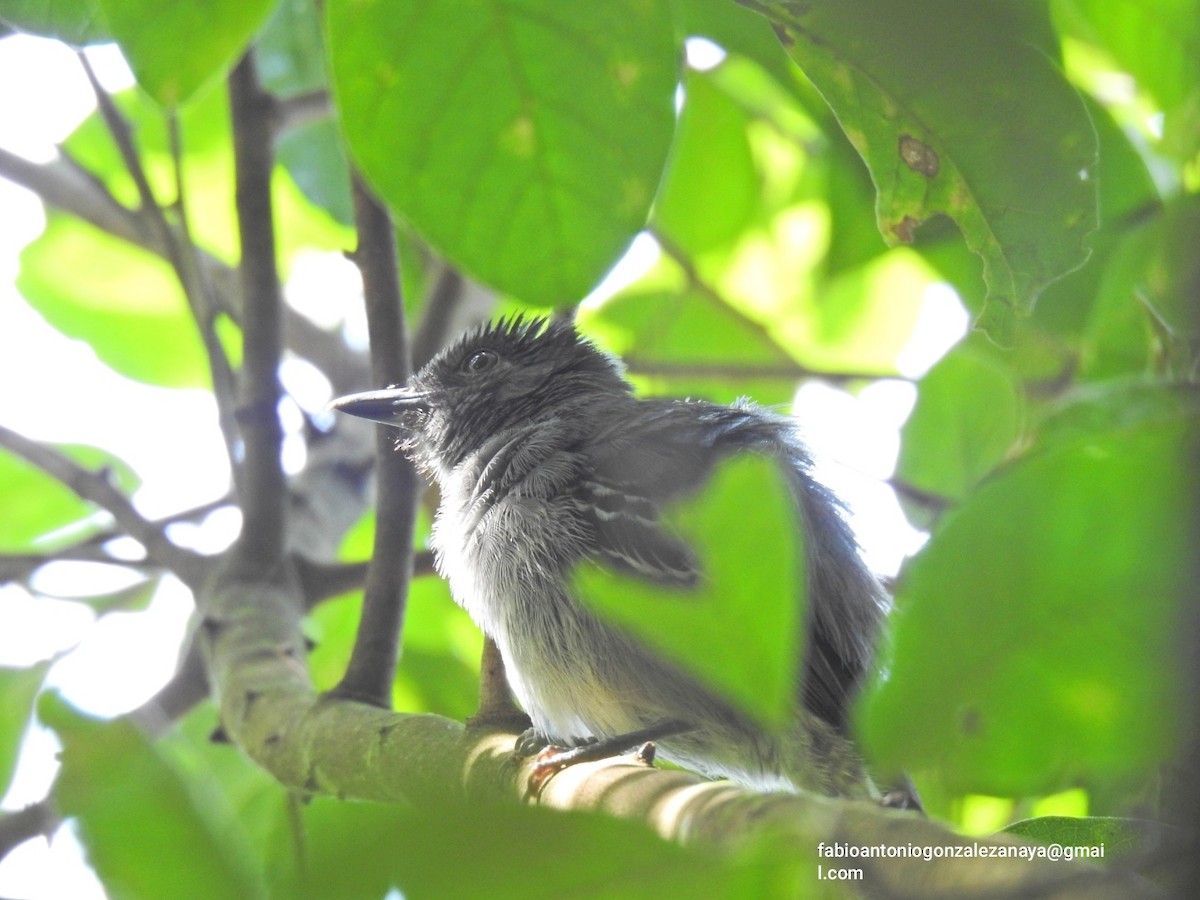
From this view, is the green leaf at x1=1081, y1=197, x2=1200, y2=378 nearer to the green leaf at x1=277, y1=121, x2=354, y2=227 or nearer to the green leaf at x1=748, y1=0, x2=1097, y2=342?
the green leaf at x1=748, y1=0, x2=1097, y2=342

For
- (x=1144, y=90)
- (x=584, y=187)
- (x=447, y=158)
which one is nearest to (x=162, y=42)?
(x=447, y=158)

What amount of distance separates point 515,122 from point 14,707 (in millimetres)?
2265

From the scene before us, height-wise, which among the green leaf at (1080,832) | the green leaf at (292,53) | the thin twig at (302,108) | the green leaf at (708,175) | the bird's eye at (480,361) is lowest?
the green leaf at (1080,832)

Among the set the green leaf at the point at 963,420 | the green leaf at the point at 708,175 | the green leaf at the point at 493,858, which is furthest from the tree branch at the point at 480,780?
the green leaf at the point at 708,175

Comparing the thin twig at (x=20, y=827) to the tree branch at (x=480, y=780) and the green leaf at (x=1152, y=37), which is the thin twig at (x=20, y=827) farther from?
the green leaf at (x=1152, y=37)

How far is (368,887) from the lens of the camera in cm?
80

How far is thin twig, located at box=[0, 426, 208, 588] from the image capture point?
3.22m

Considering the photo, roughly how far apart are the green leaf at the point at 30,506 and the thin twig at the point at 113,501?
849mm

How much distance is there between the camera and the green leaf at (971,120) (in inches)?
70.4

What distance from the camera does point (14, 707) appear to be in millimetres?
3164

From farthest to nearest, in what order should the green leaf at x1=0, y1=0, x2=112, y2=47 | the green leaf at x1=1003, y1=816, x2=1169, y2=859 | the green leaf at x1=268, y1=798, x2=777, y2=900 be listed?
the green leaf at x1=0, y1=0, x2=112, y2=47, the green leaf at x1=1003, y1=816, x2=1169, y2=859, the green leaf at x1=268, y1=798, x2=777, y2=900

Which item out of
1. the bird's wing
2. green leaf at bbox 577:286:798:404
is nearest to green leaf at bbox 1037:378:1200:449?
the bird's wing

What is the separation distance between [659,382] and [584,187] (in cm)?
304

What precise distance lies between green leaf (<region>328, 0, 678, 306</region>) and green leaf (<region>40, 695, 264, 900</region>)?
1115mm
